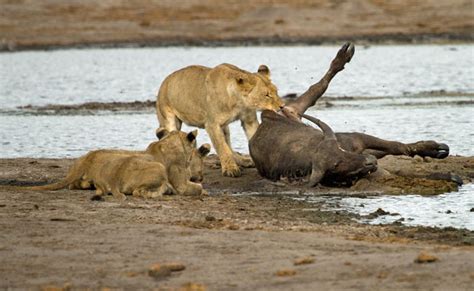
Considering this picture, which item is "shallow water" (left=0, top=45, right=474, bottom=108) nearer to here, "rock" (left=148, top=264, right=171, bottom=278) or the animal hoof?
the animal hoof

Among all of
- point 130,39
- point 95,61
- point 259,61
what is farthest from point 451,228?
point 130,39

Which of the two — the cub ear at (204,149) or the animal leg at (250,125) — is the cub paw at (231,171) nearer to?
the animal leg at (250,125)

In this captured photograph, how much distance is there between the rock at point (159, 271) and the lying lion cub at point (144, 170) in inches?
121

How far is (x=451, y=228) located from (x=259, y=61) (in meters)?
24.7

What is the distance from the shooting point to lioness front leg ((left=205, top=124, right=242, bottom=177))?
12.5m

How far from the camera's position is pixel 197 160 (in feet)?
36.3

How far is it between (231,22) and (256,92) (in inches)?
1172

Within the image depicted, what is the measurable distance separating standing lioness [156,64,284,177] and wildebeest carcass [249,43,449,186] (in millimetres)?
237

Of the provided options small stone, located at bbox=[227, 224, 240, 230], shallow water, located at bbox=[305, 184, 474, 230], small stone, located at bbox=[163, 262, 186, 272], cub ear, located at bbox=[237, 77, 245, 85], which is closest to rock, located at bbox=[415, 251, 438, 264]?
small stone, located at bbox=[163, 262, 186, 272]

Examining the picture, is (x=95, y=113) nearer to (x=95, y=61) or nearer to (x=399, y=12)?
(x=95, y=61)

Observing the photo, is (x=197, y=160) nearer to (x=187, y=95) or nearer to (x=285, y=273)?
(x=187, y=95)

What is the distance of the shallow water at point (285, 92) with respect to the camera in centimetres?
1547

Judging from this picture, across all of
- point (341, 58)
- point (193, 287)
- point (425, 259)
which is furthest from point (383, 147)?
point (193, 287)

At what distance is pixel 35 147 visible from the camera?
1616 cm
